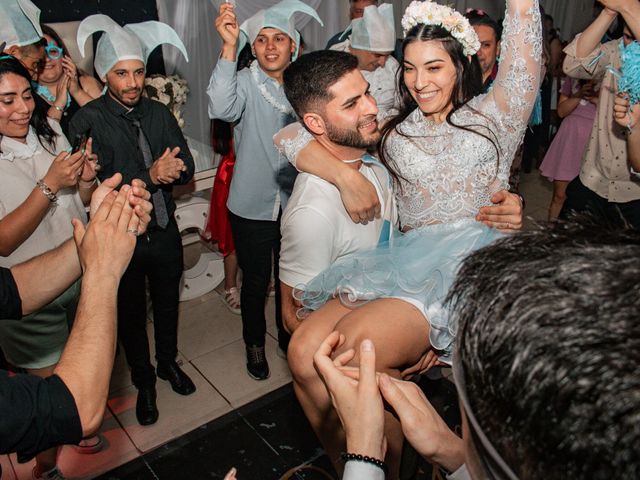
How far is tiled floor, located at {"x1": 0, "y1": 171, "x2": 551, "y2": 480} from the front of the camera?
247 cm

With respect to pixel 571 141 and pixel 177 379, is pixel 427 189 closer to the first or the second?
pixel 177 379

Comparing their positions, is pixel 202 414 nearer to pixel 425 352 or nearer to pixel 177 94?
pixel 425 352

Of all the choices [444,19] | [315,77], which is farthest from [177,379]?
[444,19]

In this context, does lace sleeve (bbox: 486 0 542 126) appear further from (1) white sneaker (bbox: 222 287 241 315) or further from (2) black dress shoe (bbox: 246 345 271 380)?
(1) white sneaker (bbox: 222 287 241 315)

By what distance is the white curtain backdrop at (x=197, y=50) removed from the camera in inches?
157

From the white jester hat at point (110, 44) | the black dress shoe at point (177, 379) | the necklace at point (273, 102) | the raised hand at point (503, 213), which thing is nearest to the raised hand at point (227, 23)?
the necklace at point (273, 102)

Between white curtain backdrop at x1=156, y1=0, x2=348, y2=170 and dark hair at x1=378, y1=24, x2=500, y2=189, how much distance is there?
2589mm

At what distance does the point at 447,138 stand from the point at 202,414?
1885mm

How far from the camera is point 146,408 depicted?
2.73 meters

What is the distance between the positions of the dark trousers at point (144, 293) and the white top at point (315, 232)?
→ 0.98 meters

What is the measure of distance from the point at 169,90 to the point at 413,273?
280cm

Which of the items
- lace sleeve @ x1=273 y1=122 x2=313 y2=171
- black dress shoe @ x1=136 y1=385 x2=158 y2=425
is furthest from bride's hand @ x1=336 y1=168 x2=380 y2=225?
black dress shoe @ x1=136 y1=385 x2=158 y2=425

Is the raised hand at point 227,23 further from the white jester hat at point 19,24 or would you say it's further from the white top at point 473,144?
the white top at point 473,144

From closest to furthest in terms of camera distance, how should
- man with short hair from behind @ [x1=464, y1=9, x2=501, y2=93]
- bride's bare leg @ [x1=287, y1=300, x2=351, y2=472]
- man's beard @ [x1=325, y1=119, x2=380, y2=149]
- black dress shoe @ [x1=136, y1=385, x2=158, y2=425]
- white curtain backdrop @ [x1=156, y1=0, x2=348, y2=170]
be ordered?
1. bride's bare leg @ [x1=287, y1=300, x2=351, y2=472]
2. man's beard @ [x1=325, y1=119, x2=380, y2=149]
3. black dress shoe @ [x1=136, y1=385, x2=158, y2=425]
4. man with short hair from behind @ [x1=464, y1=9, x2=501, y2=93]
5. white curtain backdrop @ [x1=156, y1=0, x2=348, y2=170]
